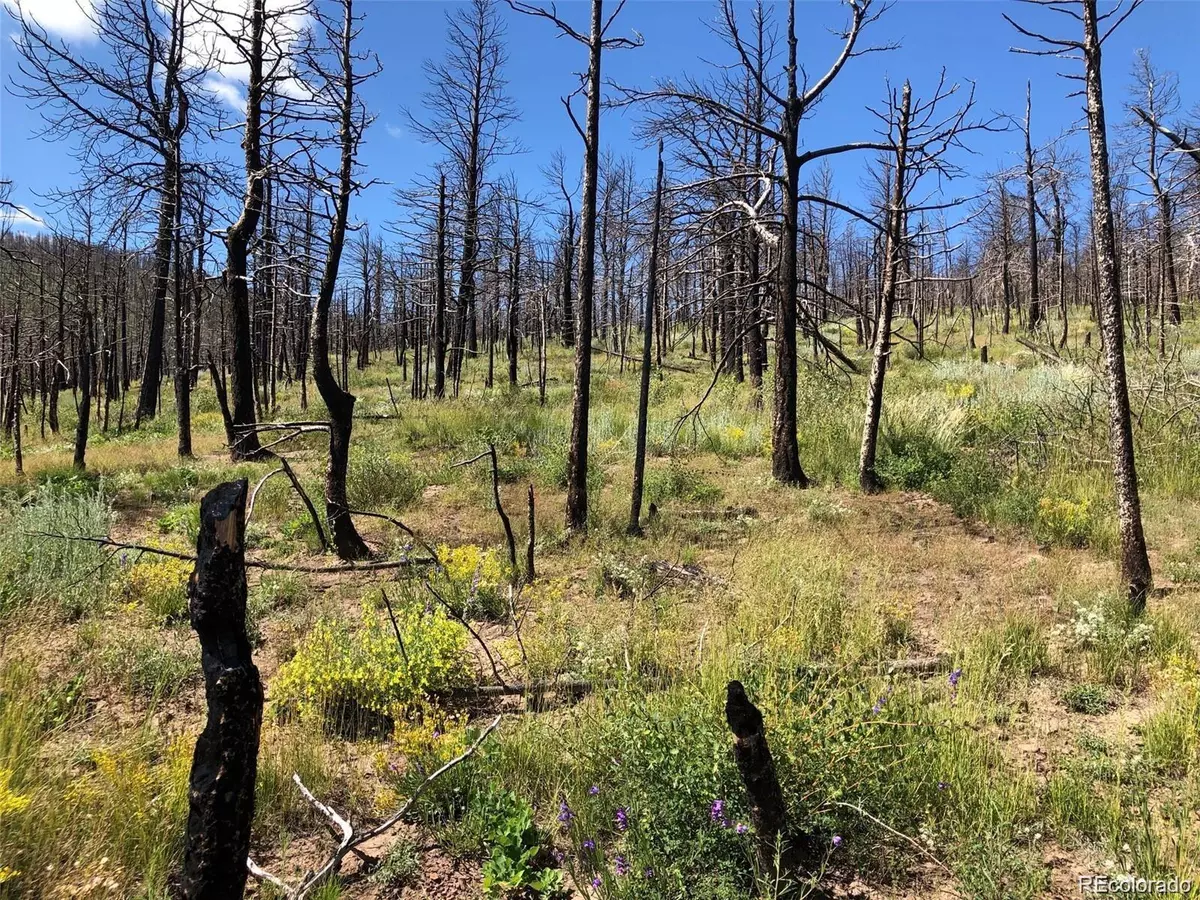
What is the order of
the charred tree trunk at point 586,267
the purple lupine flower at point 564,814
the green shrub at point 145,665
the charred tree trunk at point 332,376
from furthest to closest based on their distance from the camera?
the charred tree trunk at point 586,267, the charred tree trunk at point 332,376, the green shrub at point 145,665, the purple lupine flower at point 564,814

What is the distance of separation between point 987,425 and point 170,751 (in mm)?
12119

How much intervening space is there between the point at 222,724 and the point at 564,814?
1743 mm

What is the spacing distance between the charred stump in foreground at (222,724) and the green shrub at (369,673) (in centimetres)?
193

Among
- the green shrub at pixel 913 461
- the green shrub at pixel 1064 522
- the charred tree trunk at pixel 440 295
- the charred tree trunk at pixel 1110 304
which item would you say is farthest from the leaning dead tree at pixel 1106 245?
the charred tree trunk at pixel 440 295

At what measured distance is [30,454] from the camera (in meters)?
16.7

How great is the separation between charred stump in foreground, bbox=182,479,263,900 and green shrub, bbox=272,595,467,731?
1.93 meters

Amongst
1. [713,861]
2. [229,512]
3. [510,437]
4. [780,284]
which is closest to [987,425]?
[780,284]

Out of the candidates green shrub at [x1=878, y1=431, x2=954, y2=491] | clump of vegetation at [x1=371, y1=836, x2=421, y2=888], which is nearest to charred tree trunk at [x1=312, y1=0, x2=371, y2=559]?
clump of vegetation at [x1=371, y1=836, x2=421, y2=888]

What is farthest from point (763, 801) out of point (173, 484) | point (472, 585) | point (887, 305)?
point (173, 484)

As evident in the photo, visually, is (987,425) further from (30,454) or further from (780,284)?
(30,454)

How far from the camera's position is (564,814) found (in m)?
3.02

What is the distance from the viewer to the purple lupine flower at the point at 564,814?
3.01 meters

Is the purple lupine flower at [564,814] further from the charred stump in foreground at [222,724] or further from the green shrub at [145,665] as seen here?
the green shrub at [145,665]

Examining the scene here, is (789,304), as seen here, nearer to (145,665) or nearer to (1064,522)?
(1064,522)
